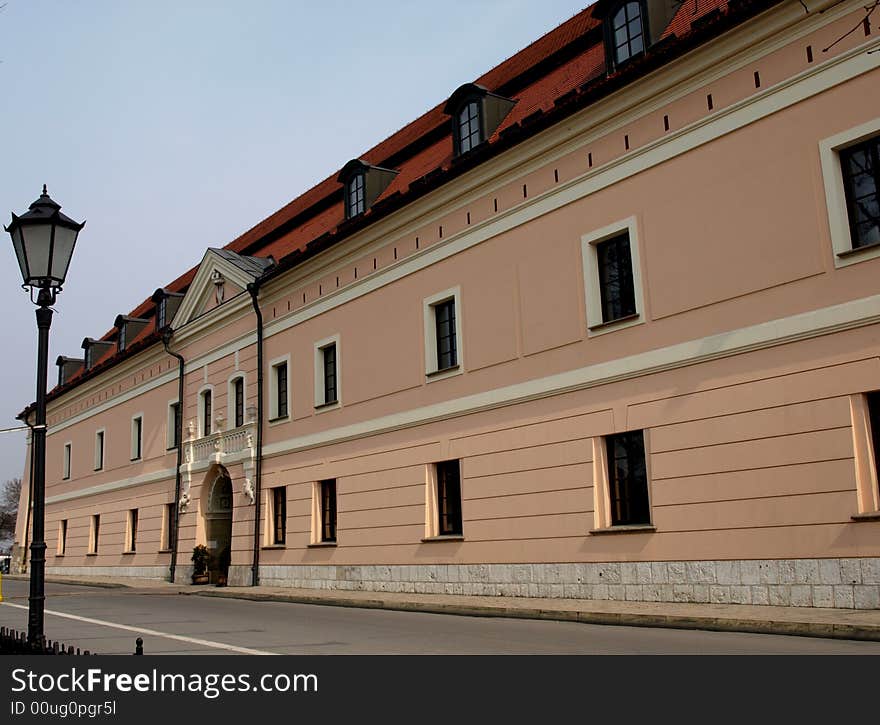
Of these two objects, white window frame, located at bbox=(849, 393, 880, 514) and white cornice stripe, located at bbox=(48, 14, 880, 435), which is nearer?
white window frame, located at bbox=(849, 393, 880, 514)

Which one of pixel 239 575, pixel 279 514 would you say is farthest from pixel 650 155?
pixel 239 575

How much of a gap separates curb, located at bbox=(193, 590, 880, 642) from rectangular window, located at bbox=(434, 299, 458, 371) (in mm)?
Answer: 5126

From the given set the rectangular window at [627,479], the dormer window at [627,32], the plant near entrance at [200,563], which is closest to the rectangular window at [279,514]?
the plant near entrance at [200,563]

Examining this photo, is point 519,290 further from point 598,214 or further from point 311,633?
point 311,633

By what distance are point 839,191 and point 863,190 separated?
301mm

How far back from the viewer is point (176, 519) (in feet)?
101

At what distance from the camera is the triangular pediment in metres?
27.6

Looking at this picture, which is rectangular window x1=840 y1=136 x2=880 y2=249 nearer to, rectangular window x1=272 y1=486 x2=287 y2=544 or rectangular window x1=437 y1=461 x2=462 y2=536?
rectangular window x1=437 y1=461 x2=462 y2=536

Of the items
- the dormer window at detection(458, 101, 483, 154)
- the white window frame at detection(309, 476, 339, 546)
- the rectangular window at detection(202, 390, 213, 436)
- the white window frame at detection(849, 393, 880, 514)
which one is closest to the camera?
the white window frame at detection(849, 393, 880, 514)

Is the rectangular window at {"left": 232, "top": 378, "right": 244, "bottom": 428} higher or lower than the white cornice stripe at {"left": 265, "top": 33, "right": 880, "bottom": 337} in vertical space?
lower

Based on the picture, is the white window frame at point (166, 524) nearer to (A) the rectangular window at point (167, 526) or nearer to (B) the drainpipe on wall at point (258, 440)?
(A) the rectangular window at point (167, 526)

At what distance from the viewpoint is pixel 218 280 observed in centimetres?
2916

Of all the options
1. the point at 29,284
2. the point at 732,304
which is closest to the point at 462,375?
the point at 732,304

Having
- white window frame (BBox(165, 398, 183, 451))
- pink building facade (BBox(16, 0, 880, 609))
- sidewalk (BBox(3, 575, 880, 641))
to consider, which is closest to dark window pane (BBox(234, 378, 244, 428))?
pink building facade (BBox(16, 0, 880, 609))
